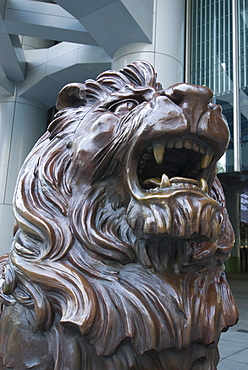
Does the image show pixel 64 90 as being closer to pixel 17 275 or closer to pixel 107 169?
pixel 107 169

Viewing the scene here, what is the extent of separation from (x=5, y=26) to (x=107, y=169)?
6.49m

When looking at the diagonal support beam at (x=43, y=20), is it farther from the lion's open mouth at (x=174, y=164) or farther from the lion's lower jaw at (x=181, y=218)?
the lion's lower jaw at (x=181, y=218)

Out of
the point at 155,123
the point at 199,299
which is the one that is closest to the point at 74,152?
the point at 155,123

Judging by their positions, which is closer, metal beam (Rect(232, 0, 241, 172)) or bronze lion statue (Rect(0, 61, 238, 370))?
bronze lion statue (Rect(0, 61, 238, 370))

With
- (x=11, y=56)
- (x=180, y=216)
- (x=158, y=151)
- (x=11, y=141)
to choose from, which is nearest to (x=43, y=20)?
(x=11, y=56)

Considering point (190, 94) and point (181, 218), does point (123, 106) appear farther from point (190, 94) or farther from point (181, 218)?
point (181, 218)

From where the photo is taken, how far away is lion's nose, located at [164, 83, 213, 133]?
3.89 ft

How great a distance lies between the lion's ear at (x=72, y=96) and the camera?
1592mm

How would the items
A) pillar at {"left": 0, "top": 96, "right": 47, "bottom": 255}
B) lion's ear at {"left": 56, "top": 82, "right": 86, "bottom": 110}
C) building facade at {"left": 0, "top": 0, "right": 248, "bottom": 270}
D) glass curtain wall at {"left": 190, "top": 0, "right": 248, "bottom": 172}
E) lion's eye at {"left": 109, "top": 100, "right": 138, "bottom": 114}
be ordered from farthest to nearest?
pillar at {"left": 0, "top": 96, "right": 47, "bottom": 255}, glass curtain wall at {"left": 190, "top": 0, "right": 248, "bottom": 172}, building facade at {"left": 0, "top": 0, "right": 248, "bottom": 270}, lion's ear at {"left": 56, "top": 82, "right": 86, "bottom": 110}, lion's eye at {"left": 109, "top": 100, "right": 138, "bottom": 114}

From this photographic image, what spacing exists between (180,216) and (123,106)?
1.70 ft

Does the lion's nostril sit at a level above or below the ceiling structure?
below

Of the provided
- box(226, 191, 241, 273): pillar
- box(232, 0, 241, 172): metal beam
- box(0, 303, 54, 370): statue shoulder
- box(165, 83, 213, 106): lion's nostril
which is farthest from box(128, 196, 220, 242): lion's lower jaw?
box(226, 191, 241, 273): pillar

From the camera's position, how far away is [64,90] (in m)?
1.62

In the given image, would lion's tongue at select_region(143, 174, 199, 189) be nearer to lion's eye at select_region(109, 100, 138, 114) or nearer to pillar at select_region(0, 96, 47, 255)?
lion's eye at select_region(109, 100, 138, 114)
